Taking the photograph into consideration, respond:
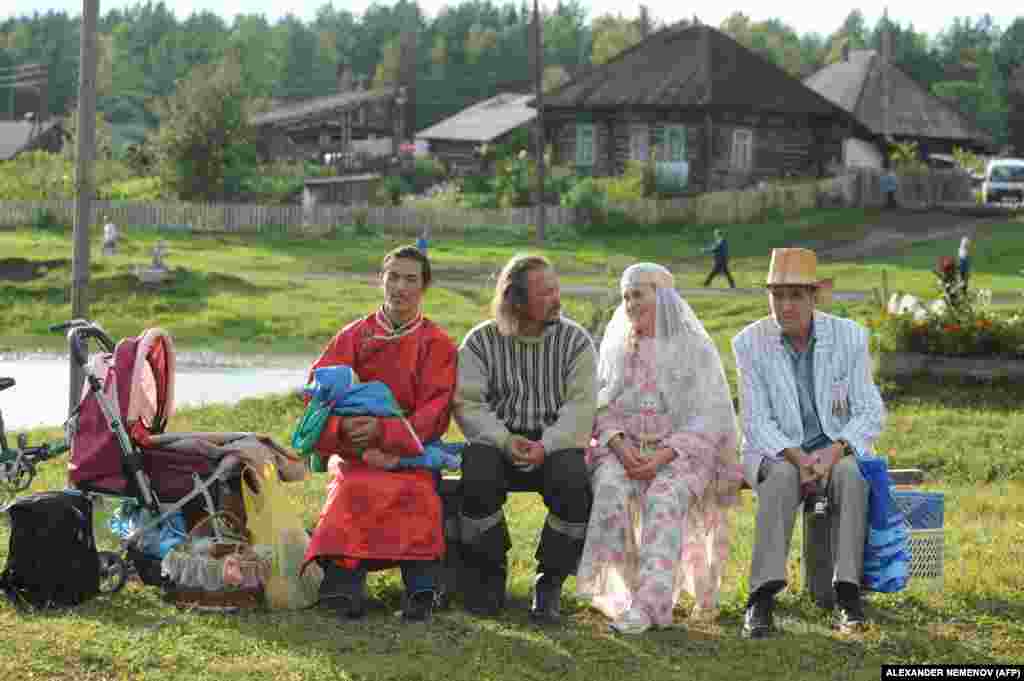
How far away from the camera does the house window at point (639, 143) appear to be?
48438mm

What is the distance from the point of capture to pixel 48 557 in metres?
6.93

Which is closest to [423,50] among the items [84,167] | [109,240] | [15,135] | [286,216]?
[15,135]

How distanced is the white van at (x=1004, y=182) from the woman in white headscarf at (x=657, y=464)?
3977 cm

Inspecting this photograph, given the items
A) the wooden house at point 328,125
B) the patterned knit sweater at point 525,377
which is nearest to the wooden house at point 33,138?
the wooden house at point 328,125

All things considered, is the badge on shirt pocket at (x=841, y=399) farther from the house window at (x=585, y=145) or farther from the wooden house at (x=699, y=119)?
the house window at (x=585, y=145)

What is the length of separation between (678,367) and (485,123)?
183 feet

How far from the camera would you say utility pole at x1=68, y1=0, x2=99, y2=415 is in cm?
1038

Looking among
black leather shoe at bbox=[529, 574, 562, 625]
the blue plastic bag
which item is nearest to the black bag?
the blue plastic bag

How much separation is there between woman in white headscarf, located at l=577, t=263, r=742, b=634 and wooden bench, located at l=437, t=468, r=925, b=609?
0.29 meters

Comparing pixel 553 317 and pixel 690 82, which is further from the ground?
pixel 690 82

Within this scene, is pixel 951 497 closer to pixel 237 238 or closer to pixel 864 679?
pixel 864 679

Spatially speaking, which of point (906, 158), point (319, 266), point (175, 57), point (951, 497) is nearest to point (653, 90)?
point (906, 158)

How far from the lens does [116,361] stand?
24.4ft

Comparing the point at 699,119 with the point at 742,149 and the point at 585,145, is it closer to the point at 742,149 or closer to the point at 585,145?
the point at 742,149
